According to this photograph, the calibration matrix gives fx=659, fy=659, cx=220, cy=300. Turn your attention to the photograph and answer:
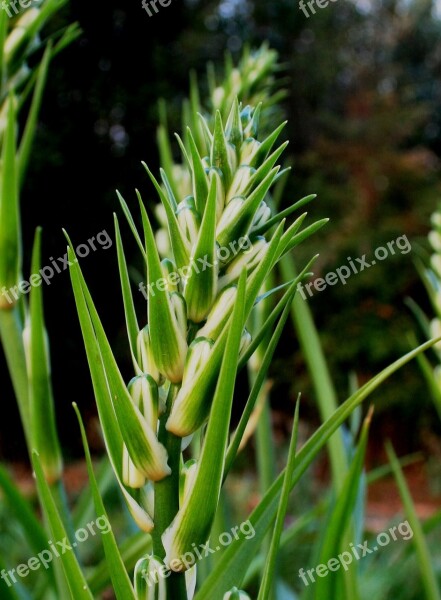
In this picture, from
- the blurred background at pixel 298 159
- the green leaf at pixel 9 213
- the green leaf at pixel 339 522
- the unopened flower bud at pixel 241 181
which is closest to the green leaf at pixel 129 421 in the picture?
the unopened flower bud at pixel 241 181

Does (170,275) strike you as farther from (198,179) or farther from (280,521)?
(280,521)

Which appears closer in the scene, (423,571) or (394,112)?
(423,571)

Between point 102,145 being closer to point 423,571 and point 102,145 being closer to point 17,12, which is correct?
point 17,12

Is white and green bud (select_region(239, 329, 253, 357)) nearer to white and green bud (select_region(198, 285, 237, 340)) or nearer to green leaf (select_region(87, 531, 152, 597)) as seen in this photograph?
white and green bud (select_region(198, 285, 237, 340))

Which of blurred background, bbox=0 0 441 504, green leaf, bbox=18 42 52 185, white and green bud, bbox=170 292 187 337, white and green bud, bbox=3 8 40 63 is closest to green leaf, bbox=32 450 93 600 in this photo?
white and green bud, bbox=170 292 187 337

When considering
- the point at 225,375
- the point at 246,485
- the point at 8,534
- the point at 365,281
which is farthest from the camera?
the point at 365,281

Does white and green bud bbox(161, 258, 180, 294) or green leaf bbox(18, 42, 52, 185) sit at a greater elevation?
green leaf bbox(18, 42, 52, 185)

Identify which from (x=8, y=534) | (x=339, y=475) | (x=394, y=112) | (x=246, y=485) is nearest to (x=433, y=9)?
(x=394, y=112)
